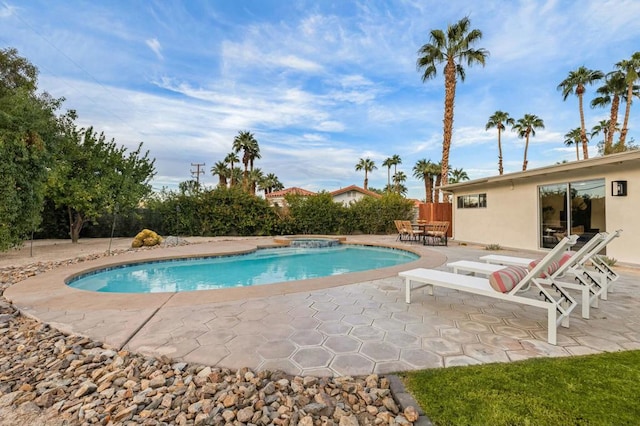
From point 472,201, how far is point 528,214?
9.55 feet

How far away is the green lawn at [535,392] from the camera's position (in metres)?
1.88

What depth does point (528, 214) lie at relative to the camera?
10.1m

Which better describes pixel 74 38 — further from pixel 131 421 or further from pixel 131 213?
pixel 131 421

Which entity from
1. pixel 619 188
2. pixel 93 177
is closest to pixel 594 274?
pixel 619 188

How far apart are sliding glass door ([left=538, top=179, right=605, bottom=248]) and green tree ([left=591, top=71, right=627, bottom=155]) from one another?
13.5 meters

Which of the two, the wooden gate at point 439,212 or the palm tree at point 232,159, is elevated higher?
the palm tree at point 232,159

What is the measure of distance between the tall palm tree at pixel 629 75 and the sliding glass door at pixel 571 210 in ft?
48.0

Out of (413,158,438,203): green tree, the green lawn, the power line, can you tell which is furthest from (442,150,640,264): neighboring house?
the power line

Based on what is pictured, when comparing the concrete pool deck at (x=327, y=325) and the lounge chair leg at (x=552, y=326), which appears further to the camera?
the lounge chair leg at (x=552, y=326)

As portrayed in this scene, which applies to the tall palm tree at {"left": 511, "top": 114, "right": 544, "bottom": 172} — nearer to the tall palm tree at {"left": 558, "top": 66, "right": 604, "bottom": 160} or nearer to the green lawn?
the tall palm tree at {"left": 558, "top": 66, "right": 604, "bottom": 160}

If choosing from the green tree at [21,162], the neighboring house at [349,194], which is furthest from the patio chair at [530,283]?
the neighboring house at [349,194]

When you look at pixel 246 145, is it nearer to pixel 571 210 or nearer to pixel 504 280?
pixel 571 210

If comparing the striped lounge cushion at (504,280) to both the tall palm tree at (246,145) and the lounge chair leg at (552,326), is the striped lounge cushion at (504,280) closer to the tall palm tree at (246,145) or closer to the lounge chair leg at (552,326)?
the lounge chair leg at (552,326)

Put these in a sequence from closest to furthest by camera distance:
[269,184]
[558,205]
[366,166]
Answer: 1. [558,205]
2. [269,184]
3. [366,166]
